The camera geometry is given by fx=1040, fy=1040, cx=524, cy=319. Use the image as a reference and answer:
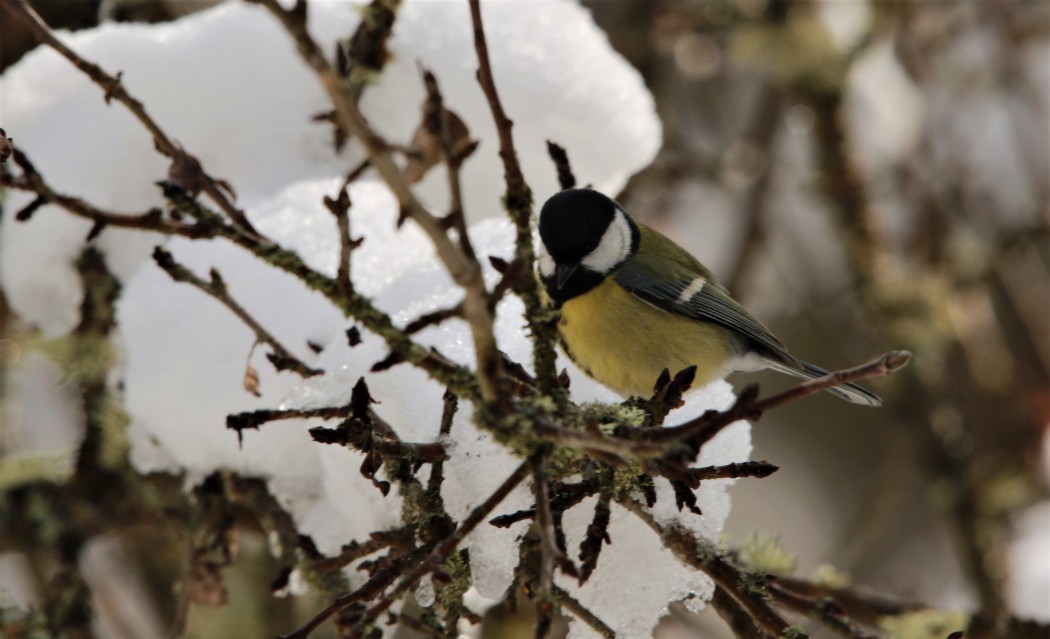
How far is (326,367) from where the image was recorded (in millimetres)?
1548

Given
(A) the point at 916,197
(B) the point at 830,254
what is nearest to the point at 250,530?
(A) the point at 916,197

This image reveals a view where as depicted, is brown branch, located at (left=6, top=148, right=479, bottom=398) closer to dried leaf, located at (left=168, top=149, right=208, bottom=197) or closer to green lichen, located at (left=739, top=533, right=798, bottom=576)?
dried leaf, located at (left=168, top=149, right=208, bottom=197)

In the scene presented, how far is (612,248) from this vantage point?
8.42 ft

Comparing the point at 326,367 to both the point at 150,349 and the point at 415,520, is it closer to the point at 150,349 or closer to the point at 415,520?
the point at 415,520

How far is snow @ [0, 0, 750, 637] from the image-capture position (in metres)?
1.82

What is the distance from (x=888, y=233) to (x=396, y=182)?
354cm

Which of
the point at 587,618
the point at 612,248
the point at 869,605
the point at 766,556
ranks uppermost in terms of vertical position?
the point at 612,248

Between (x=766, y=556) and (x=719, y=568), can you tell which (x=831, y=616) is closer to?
(x=719, y=568)

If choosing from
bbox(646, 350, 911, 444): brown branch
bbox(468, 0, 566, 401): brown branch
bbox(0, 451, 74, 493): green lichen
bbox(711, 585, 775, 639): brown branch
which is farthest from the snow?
bbox(646, 350, 911, 444): brown branch

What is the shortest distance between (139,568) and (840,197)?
2622mm

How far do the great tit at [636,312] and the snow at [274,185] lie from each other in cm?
24

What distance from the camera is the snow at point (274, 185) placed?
1822 millimetres

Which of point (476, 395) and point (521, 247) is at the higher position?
point (521, 247)

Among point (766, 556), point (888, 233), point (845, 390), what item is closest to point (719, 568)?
point (766, 556)
